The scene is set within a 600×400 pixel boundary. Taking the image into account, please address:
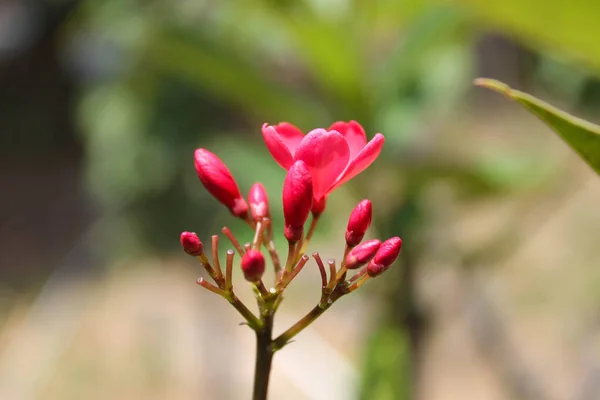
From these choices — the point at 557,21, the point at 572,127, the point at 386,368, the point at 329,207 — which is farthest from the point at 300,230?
the point at 329,207

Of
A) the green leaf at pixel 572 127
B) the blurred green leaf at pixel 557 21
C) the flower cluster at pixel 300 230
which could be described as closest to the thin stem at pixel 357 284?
the flower cluster at pixel 300 230

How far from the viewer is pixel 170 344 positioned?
1.76m

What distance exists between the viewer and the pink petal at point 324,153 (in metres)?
0.29

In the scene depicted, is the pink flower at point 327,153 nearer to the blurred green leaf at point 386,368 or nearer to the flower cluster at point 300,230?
the flower cluster at point 300,230

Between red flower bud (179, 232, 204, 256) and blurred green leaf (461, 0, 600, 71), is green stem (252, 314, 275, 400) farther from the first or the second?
blurred green leaf (461, 0, 600, 71)

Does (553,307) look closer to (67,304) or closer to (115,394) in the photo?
(115,394)

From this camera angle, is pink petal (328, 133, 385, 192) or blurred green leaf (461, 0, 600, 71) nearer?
pink petal (328, 133, 385, 192)

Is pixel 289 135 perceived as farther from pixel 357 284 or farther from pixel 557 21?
pixel 557 21

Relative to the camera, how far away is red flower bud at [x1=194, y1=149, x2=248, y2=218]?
33 cm

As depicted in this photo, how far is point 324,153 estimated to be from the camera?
29cm

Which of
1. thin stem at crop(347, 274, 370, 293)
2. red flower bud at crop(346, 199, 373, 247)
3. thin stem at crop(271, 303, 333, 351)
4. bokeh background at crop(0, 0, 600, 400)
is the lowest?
bokeh background at crop(0, 0, 600, 400)

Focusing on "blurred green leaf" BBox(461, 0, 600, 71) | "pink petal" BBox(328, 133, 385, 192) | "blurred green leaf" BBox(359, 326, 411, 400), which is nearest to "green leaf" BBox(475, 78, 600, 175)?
"pink petal" BBox(328, 133, 385, 192)

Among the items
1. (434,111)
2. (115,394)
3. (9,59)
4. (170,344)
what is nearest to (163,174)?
(170,344)

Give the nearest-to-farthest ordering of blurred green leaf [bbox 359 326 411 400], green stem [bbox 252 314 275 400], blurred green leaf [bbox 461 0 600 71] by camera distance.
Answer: green stem [bbox 252 314 275 400] → blurred green leaf [bbox 461 0 600 71] → blurred green leaf [bbox 359 326 411 400]
